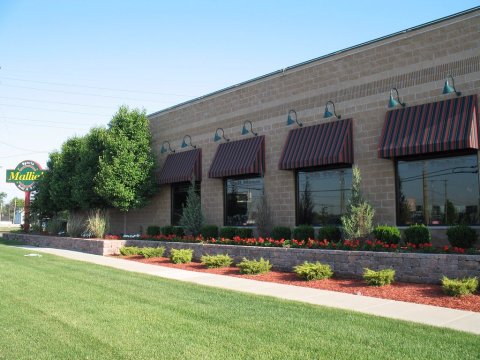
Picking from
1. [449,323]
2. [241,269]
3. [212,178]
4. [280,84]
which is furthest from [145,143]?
[449,323]

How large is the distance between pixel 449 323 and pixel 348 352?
2386mm

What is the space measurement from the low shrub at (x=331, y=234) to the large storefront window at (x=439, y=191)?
1.94 metres

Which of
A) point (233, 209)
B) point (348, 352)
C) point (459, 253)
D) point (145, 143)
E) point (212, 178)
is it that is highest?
point (145, 143)

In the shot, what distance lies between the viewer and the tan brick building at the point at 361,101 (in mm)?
12688

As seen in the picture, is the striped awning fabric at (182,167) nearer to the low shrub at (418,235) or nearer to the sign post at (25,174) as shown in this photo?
the low shrub at (418,235)

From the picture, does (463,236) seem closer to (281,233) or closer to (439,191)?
(439,191)

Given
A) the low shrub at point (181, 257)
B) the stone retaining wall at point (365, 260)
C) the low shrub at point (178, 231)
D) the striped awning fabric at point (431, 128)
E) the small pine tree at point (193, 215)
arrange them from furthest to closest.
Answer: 1. the low shrub at point (178, 231)
2. the small pine tree at point (193, 215)
3. the low shrub at point (181, 257)
4. the striped awning fabric at point (431, 128)
5. the stone retaining wall at point (365, 260)

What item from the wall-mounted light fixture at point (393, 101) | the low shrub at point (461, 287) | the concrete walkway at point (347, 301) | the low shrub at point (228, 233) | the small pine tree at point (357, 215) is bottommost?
the concrete walkway at point (347, 301)

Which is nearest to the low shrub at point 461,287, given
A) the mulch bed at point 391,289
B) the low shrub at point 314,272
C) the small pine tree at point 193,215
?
the mulch bed at point 391,289

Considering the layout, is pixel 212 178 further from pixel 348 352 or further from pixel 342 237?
pixel 348 352

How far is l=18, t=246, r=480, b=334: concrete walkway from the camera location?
7098mm

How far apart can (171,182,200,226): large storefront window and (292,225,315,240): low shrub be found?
777 cm

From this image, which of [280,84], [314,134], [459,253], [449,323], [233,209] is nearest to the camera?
[449,323]

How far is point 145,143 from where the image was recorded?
74.0 ft
